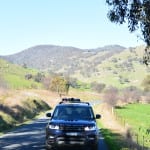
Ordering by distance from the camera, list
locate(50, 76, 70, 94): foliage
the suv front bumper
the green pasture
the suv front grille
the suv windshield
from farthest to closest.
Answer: locate(50, 76, 70, 94): foliage → the green pasture → the suv windshield → the suv front grille → the suv front bumper

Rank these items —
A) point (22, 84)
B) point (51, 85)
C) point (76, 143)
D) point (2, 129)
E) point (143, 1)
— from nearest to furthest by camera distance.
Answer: point (76, 143), point (143, 1), point (2, 129), point (51, 85), point (22, 84)

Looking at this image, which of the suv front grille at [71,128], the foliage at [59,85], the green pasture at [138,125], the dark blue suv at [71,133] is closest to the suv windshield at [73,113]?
the dark blue suv at [71,133]

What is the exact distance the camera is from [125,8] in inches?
856

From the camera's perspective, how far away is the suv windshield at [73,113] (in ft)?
68.2

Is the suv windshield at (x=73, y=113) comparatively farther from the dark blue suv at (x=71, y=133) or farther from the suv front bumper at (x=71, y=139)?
the suv front bumper at (x=71, y=139)

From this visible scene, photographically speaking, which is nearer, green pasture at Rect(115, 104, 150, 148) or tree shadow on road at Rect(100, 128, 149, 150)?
tree shadow on road at Rect(100, 128, 149, 150)

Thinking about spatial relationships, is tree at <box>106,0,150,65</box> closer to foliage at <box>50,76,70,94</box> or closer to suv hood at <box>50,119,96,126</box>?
suv hood at <box>50,119,96,126</box>

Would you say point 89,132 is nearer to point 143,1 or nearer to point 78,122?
point 78,122

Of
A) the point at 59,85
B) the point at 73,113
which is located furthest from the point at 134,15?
the point at 59,85

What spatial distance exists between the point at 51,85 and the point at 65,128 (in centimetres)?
14680

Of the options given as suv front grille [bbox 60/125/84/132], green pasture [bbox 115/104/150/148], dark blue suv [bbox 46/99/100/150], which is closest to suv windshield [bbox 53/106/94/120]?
dark blue suv [bbox 46/99/100/150]

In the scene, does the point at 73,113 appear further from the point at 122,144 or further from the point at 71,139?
the point at 122,144

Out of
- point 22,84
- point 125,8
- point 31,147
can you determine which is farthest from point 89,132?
point 22,84

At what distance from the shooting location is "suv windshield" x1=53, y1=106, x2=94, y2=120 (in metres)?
20.8
